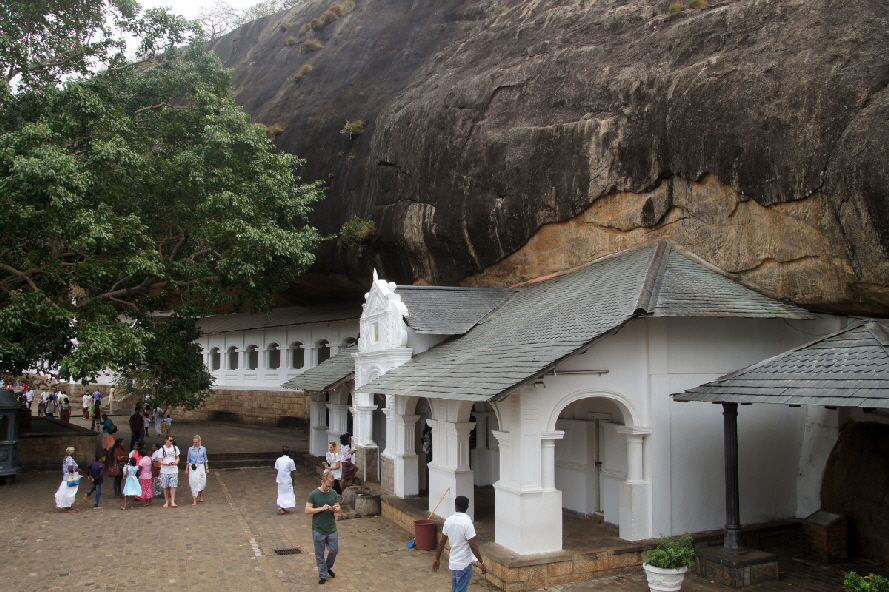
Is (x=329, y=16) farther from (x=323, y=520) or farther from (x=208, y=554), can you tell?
(x=323, y=520)

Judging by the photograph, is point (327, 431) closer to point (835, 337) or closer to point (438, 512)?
point (438, 512)

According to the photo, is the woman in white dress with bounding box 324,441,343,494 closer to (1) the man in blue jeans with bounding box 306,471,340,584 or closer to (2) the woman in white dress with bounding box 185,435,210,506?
(2) the woman in white dress with bounding box 185,435,210,506

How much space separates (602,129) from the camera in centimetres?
1585

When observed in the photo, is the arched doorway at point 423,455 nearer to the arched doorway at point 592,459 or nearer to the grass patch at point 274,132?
the arched doorway at point 592,459

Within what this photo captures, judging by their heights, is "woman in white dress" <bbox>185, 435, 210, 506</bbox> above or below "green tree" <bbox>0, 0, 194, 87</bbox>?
below

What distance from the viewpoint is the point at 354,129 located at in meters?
25.9

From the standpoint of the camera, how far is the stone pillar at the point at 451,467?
12.9 m

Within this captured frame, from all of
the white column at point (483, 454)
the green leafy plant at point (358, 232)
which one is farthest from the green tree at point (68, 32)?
the white column at point (483, 454)

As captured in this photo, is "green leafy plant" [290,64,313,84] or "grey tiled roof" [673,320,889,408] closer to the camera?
"grey tiled roof" [673,320,889,408]

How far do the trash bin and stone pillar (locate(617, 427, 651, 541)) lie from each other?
10.7ft

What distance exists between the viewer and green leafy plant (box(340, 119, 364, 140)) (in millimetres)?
25875

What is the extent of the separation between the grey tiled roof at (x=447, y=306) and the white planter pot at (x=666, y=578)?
738 centimetres

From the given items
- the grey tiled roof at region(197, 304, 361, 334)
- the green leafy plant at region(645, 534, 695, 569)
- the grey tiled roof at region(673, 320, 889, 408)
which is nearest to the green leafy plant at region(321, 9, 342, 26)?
the grey tiled roof at region(197, 304, 361, 334)

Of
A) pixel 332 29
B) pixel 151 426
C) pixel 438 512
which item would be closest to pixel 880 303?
pixel 438 512
